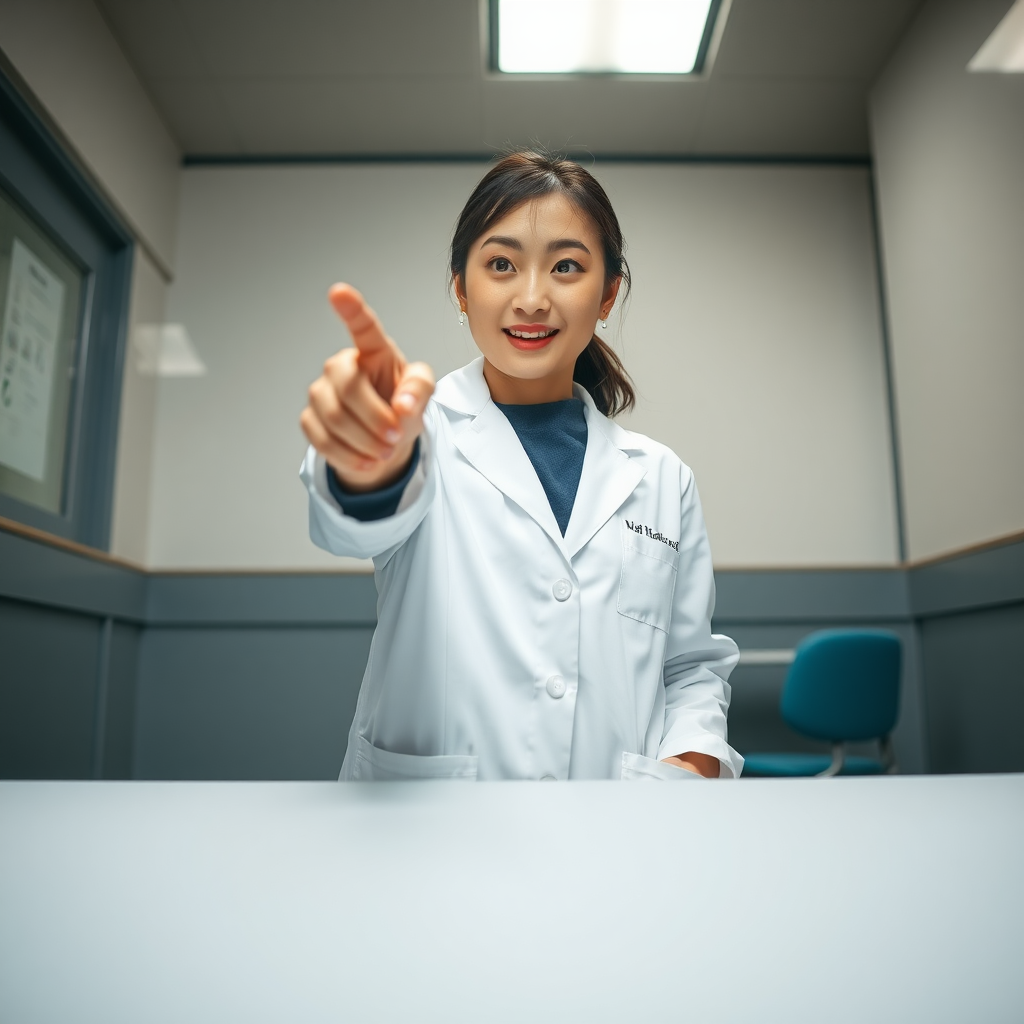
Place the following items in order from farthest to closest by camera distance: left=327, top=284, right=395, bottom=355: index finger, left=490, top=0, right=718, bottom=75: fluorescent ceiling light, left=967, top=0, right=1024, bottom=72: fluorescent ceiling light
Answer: left=490, top=0, right=718, bottom=75: fluorescent ceiling light
left=967, top=0, right=1024, bottom=72: fluorescent ceiling light
left=327, top=284, right=395, bottom=355: index finger

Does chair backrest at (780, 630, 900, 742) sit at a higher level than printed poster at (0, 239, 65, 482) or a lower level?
lower

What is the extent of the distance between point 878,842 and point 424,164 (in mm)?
2934

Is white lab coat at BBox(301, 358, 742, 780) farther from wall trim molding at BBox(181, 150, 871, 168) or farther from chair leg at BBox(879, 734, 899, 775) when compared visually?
wall trim molding at BBox(181, 150, 871, 168)

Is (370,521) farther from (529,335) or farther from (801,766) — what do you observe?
(801,766)

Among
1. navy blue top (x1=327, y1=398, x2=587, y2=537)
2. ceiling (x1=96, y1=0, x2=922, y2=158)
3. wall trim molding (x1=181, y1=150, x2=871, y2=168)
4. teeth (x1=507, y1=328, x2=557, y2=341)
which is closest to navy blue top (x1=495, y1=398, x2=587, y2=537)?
navy blue top (x1=327, y1=398, x2=587, y2=537)

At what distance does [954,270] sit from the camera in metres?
2.28

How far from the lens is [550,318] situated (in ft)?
2.73

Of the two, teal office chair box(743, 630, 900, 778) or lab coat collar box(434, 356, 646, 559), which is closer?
lab coat collar box(434, 356, 646, 559)

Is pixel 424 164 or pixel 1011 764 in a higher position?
pixel 424 164

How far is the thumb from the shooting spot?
444mm

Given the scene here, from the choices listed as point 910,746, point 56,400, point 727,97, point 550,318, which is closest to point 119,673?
point 56,400

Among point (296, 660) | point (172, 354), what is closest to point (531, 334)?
point (296, 660)

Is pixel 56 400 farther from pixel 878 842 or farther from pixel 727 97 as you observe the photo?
pixel 878 842

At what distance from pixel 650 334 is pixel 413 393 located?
2.49 metres
